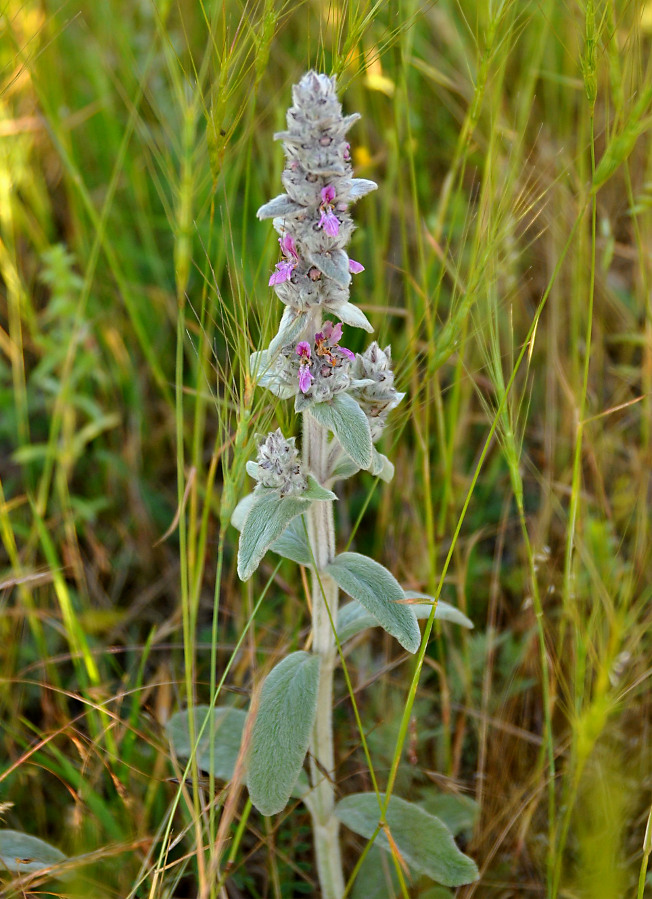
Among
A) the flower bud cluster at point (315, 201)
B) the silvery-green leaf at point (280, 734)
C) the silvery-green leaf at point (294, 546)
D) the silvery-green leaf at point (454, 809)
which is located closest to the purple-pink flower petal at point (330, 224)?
the flower bud cluster at point (315, 201)

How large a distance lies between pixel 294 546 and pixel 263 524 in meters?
0.28

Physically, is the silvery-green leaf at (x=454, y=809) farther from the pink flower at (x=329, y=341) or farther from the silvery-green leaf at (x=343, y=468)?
the pink flower at (x=329, y=341)

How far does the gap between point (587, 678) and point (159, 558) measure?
5.35 ft

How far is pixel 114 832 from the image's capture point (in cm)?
219

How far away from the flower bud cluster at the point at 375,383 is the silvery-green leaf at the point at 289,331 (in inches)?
7.2

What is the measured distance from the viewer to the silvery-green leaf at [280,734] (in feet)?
5.86

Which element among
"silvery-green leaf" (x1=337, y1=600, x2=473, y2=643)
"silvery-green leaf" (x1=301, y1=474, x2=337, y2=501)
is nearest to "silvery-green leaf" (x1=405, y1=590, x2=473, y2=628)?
"silvery-green leaf" (x1=337, y1=600, x2=473, y2=643)

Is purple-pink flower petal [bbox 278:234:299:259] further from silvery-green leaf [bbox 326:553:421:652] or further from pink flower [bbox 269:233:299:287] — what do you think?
silvery-green leaf [bbox 326:553:421:652]

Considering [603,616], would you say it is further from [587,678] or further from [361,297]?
[361,297]

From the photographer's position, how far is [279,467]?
5.75 feet

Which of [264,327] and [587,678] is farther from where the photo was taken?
[587,678]

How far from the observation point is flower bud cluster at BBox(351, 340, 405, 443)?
1836 millimetres

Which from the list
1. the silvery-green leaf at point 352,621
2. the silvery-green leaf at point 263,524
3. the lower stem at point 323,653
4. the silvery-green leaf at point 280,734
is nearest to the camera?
the silvery-green leaf at point 263,524

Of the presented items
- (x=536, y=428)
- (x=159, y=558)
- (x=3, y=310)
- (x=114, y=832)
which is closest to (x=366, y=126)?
(x=536, y=428)
